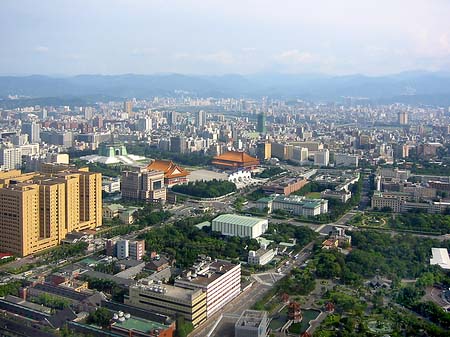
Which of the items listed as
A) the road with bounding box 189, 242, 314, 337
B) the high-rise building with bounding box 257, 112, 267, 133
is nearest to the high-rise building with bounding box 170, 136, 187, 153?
the high-rise building with bounding box 257, 112, 267, 133

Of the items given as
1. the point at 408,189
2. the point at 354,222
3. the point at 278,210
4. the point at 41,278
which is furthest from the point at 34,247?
the point at 408,189

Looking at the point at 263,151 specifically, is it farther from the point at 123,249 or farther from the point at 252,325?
the point at 252,325

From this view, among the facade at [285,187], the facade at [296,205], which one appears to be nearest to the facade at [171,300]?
the facade at [296,205]

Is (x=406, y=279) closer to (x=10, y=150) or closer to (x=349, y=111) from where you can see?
(x=10, y=150)

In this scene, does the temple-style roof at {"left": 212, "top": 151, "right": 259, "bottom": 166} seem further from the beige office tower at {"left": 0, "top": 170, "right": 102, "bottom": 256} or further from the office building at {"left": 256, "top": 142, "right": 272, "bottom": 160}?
the beige office tower at {"left": 0, "top": 170, "right": 102, "bottom": 256}

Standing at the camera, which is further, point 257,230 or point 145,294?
point 257,230

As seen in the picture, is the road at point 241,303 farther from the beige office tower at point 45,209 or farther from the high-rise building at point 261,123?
the high-rise building at point 261,123
